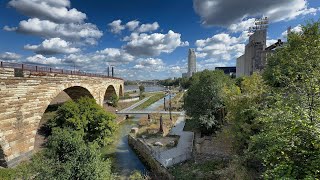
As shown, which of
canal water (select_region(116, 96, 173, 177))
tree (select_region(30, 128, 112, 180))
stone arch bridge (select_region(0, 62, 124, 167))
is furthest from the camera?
canal water (select_region(116, 96, 173, 177))

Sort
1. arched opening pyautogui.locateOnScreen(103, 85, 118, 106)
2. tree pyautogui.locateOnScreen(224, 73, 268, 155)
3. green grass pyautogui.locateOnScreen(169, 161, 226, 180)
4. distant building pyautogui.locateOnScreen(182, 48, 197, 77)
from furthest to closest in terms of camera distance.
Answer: distant building pyautogui.locateOnScreen(182, 48, 197, 77), arched opening pyautogui.locateOnScreen(103, 85, 118, 106), tree pyautogui.locateOnScreen(224, 73, 268, 155), green grass pyautogui.locateOnScreen(169, 161, 226, 180)

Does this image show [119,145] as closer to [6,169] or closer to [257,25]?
[6,169]

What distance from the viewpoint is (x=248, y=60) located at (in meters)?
69.4

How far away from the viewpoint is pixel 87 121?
69.2ft

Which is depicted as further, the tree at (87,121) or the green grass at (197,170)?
the tree at (87,121)

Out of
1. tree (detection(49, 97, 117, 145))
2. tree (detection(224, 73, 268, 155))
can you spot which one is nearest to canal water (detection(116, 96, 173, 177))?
tree (detection(49, 97, 117, 145))

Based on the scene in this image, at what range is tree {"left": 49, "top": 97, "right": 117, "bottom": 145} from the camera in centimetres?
2059

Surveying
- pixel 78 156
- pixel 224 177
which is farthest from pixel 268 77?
pixel 78 156

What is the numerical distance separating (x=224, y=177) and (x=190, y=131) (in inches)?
499

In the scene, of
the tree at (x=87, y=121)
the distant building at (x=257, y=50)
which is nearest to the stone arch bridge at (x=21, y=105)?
the tree at (x=87, y=121)

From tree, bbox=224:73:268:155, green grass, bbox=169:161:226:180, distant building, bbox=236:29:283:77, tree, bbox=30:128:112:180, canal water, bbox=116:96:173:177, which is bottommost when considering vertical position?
canal water, bbox=116:96:173:177

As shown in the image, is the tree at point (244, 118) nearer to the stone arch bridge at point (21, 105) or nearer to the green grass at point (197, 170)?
the green grass at point (197, 170)

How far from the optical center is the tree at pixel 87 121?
2059cm

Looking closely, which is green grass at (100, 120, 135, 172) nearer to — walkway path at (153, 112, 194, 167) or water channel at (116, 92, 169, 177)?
water channel at (116, 92, 169, 177)
